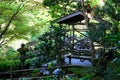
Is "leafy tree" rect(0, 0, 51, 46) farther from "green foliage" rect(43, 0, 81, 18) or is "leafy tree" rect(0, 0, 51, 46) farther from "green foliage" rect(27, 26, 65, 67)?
"green foliage" rect(43, 0, 81, 18)

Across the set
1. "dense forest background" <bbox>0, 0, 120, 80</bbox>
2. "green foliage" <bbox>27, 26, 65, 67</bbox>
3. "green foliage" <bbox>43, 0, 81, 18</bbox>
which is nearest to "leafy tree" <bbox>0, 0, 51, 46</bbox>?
"dense forest background" <bbox>0, 0, 120, 80</bbox>

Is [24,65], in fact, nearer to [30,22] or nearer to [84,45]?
[30,22]

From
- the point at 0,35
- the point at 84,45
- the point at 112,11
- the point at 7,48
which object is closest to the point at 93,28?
the point at 112,11

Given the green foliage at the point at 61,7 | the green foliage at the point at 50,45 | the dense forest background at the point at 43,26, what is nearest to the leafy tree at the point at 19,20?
the dense forest background at the point at 43,26

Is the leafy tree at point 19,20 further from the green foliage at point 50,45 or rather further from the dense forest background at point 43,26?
the green foliage at point 50,45

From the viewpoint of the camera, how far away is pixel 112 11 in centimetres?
1093

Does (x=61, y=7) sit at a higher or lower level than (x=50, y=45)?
higher

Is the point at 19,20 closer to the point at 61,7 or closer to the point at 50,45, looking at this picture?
the point at 50,45

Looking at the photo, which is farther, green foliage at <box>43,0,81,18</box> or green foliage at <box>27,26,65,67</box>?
green foliage at <box>43,0,81,18</box>

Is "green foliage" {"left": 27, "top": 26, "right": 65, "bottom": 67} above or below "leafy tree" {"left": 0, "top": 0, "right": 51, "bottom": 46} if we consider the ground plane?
below

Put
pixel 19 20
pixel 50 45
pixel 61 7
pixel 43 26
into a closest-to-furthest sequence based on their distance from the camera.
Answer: pixel 50 45, pixel 19 20, pixel 43 26, pixel 61 7

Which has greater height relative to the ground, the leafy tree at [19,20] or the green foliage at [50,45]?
the leafy tree at [19,20]

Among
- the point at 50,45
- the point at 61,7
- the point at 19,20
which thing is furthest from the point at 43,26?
the point at 61,7

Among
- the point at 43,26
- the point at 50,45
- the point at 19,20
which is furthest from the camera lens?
the point at 43,26
